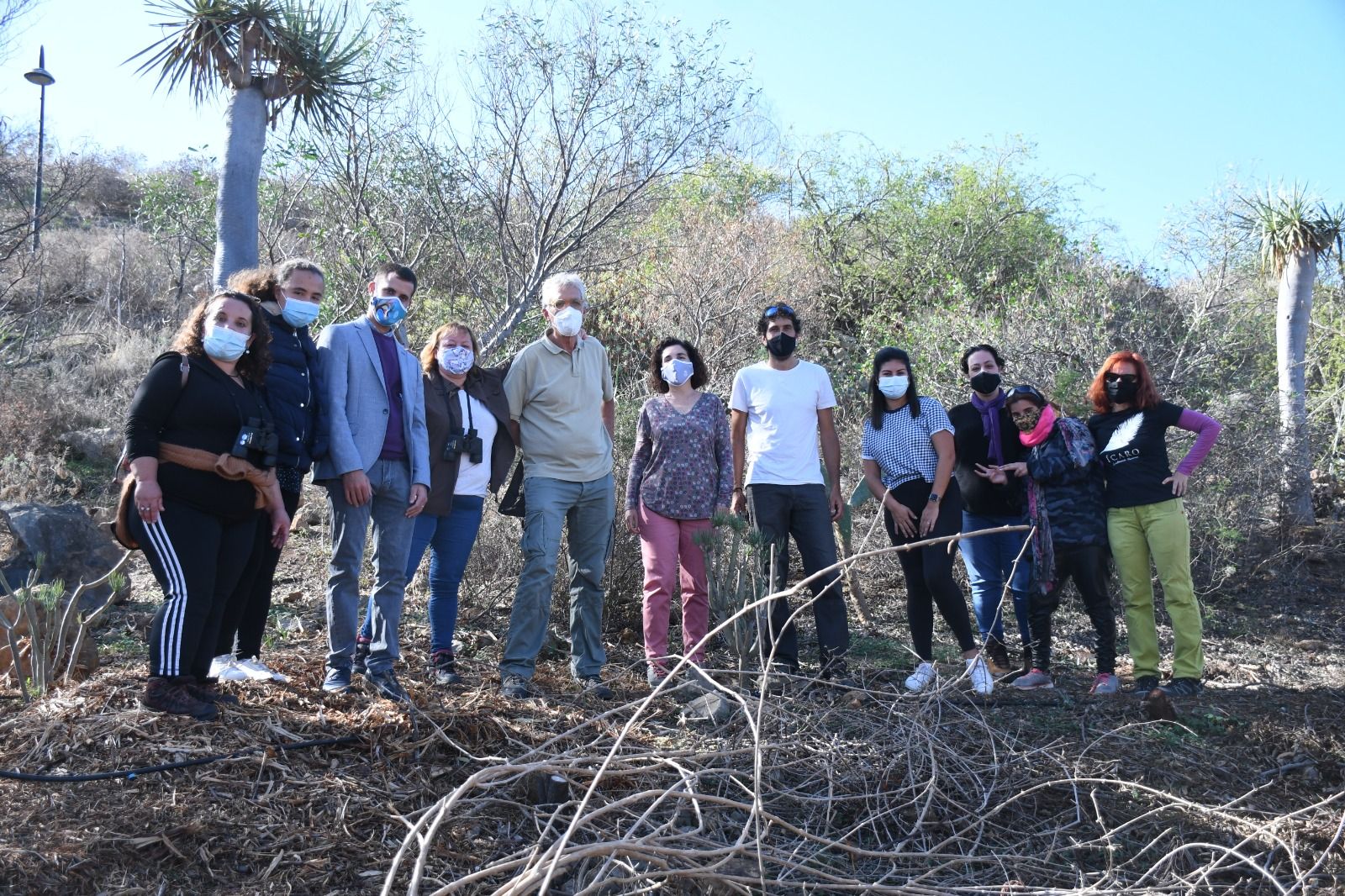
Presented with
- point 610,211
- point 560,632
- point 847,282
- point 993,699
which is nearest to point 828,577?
point 993,699

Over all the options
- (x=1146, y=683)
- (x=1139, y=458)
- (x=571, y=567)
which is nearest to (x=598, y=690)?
(x=571, y=567)

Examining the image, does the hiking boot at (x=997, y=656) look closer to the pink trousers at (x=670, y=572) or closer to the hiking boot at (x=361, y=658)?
the pink trousers at (x=670, y=572)

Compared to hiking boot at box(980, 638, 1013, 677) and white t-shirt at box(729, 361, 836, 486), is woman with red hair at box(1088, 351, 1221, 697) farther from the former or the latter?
white t-shirt at box(729, 361, 836, 486)

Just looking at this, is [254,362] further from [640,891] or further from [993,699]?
[993,699]

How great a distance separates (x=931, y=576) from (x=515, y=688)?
2.12 meters

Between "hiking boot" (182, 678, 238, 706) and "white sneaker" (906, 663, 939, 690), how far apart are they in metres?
2.91

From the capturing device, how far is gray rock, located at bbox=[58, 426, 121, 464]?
10859mm

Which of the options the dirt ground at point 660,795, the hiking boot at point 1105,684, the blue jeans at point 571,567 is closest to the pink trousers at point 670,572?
the blue jeans at point 571,567

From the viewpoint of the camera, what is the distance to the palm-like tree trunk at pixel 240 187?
7.41 m

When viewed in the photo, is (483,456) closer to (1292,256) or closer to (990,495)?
(990,495)

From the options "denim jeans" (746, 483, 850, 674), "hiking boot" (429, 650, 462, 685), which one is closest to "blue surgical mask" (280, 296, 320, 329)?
"hiking boot" (429, 650, 462, 685)

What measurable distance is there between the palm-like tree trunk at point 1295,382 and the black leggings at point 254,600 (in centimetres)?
738

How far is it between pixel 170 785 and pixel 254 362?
1632 mm

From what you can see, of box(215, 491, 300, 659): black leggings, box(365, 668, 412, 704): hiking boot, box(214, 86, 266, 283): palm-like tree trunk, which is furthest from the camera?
box(214, 86, 266, 283): palm-like tree trunk
